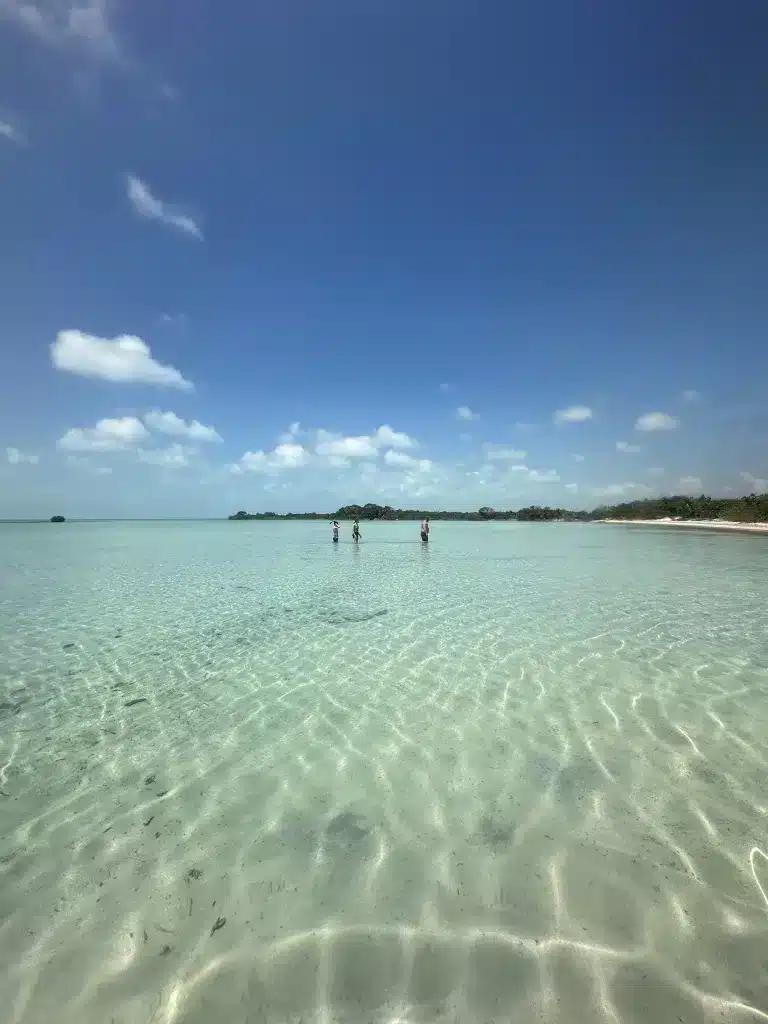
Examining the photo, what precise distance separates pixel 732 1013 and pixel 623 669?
561 cm

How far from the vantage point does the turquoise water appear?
2465 millimetres

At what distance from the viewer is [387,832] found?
372 cm

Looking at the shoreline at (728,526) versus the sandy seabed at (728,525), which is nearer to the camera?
the shoreline at (728,526)

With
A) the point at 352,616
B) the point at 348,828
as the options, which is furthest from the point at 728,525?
the point at 348,828

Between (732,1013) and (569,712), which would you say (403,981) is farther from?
(569,712)

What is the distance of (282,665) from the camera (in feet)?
26.3

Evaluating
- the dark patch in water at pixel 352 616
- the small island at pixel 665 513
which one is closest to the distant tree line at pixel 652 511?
the small island at pixel 665 513

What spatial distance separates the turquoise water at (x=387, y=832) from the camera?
2.46 m

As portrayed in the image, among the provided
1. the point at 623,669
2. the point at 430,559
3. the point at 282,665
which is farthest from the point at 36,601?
the point at 430,559

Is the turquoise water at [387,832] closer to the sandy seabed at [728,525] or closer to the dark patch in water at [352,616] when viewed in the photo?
the dark patch in water at [352,616]

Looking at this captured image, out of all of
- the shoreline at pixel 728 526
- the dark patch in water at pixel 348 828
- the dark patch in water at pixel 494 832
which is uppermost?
the shoreline at pixel 728 526

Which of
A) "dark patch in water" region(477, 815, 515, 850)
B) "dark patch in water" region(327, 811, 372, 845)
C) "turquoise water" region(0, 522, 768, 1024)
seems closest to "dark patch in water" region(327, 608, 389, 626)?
"turquoise water" region(0, 522, 768, 1024)

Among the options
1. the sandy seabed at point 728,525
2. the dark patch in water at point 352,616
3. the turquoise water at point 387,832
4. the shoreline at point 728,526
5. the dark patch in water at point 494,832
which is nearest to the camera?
the turquoise water at point 387,832

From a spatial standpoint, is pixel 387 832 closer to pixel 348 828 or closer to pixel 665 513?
pixel 348 828
